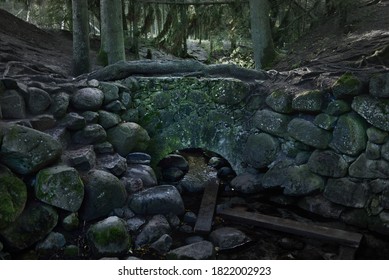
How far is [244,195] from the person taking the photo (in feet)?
23.0

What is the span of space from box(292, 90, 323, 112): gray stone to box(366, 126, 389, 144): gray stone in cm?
93

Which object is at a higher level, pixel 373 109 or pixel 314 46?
pixel 314 46

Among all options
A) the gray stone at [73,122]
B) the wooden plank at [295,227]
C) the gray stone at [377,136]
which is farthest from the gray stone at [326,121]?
the gray stone at [73,122]

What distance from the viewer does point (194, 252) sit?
190 inches

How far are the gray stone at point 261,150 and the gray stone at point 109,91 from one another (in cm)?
272

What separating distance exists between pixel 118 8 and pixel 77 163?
4.78m

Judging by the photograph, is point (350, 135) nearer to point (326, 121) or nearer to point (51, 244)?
point (326, 121)

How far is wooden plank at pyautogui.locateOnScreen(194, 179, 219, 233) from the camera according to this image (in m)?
5.70

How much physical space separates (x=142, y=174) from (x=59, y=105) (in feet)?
5.91

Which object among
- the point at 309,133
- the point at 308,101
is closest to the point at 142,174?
the point at 309,133

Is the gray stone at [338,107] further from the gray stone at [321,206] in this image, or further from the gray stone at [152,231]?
the gray stone at [152,231]

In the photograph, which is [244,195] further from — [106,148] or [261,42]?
[261,42]

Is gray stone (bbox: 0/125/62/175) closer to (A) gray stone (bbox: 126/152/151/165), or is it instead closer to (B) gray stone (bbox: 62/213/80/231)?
(B) gray stone (bbox: 62/213/80/231)
